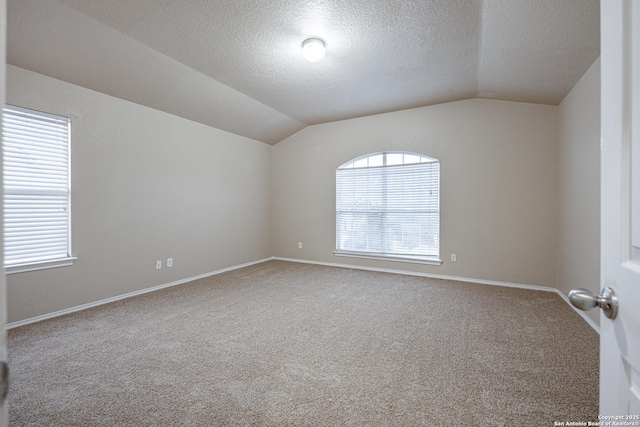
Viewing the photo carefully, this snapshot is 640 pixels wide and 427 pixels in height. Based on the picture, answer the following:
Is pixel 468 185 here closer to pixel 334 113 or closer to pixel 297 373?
pixel 334 113

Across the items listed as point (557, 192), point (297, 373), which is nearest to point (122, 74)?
point (297, 373)

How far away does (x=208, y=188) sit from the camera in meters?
4.64

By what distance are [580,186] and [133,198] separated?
5.10 meters

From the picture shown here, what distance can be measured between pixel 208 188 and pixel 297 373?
3471 millimetres

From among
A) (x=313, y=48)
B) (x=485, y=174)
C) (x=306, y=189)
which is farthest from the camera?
(x=306, y=189)

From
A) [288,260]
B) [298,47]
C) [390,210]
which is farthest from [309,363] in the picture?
[288,260]

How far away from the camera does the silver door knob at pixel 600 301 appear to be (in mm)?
630

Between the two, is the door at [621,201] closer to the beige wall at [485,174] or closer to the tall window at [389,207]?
the beige wall at [485,174]

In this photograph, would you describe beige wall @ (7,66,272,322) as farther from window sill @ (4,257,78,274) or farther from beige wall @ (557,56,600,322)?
beige wall @ (557,56,600,322)

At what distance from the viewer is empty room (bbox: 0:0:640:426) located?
179cm

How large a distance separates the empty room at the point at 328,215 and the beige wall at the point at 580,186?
3cm

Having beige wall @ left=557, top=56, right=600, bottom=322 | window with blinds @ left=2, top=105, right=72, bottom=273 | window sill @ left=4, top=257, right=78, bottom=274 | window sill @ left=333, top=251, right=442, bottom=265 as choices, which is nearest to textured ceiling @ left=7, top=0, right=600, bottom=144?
beige wall @ left=557, top=56, right=600, bottom=322

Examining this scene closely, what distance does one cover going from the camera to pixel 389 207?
4898 millimetres

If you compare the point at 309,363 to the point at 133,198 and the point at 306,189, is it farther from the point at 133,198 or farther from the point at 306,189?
the point at 306,189
